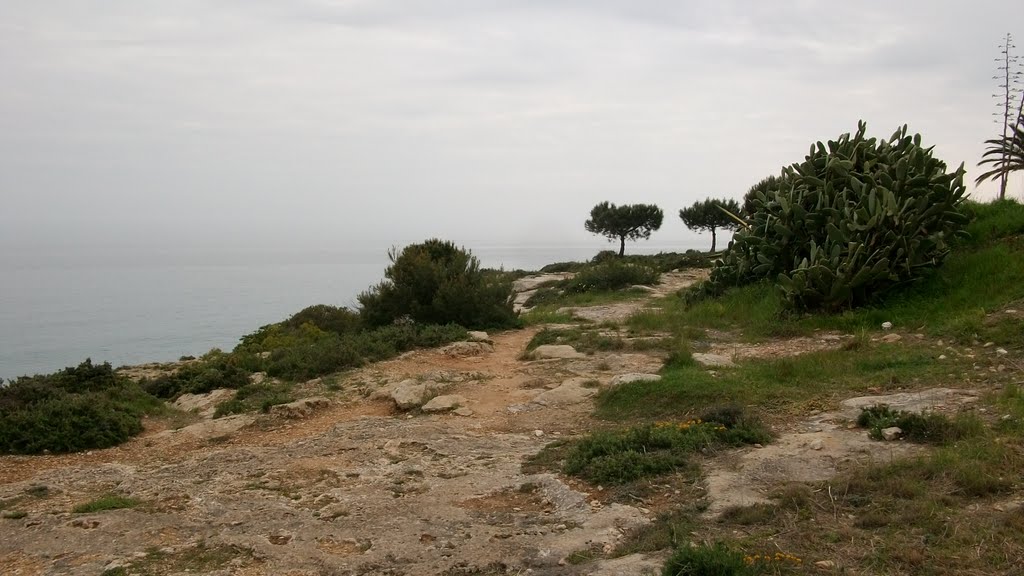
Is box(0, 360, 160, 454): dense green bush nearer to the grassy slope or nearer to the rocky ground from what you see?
the rocky ground

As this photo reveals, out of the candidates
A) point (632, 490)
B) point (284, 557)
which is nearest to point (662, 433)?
point (632, 490)

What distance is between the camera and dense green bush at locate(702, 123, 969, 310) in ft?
37.2

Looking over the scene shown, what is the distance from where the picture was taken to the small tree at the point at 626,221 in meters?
46.7

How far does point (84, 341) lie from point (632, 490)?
20527mm

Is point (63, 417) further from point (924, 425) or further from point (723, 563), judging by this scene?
point (924, 425)

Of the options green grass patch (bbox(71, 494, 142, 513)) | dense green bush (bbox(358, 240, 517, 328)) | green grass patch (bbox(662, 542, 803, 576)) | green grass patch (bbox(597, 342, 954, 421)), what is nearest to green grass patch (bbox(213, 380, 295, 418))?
green grass patch (bbox(71, 494, 142, 513))

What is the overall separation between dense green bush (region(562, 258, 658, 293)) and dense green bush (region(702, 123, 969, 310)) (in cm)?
749

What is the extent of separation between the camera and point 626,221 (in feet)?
154

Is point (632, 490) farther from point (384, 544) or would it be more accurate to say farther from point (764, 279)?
point (764, 279)

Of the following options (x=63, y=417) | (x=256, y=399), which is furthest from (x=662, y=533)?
(x=63, y=417)

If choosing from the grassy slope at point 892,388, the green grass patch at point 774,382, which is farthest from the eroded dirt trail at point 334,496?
the grassy slope at point 892,388

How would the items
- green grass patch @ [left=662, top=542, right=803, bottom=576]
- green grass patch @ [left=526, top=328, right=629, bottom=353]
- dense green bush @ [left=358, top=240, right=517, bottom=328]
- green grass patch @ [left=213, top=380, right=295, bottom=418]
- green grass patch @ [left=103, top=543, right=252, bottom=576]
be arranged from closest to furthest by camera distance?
green grass patch @ [left=662, top=542, right=803, bottom=576] < green grass patch @ [left=103, top=543, right=252, bottom=576] < green grass patch @ [left=213, top=380, right=295, bottom=418] < green grass patch @ [left=526, top=328, right=629, bottom=353] < dense green bush @ [left=358, top=240, right=517, bottom=328]

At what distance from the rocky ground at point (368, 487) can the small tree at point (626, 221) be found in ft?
126

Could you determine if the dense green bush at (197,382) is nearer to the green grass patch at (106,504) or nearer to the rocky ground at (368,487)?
the rocky ground at (368,487)
